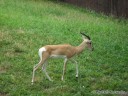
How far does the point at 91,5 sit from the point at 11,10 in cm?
740

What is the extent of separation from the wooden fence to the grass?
7.49ft

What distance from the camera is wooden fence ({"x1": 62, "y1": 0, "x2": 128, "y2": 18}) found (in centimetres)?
2300

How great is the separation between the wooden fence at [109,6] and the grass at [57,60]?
228 centimetres

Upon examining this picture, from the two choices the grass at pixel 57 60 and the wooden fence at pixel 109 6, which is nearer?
the grass at pixel 57 60

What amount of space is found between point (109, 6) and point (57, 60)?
13158 mm

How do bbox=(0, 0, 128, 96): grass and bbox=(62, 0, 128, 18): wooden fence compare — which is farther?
bbox=(62, 0, 128, 18): wooden fence

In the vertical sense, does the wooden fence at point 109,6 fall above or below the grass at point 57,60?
above

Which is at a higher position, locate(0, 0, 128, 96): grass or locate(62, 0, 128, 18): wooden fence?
locate(62, 0, 128, 18): wooden fence

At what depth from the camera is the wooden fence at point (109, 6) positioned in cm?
2300

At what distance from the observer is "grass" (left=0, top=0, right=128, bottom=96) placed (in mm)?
9102

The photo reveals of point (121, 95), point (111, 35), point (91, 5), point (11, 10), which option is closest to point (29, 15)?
point (11, 10)

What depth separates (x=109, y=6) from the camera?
79.2 feet

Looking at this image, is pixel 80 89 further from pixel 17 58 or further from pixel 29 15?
pixel 29 15

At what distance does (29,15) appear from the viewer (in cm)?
1934
